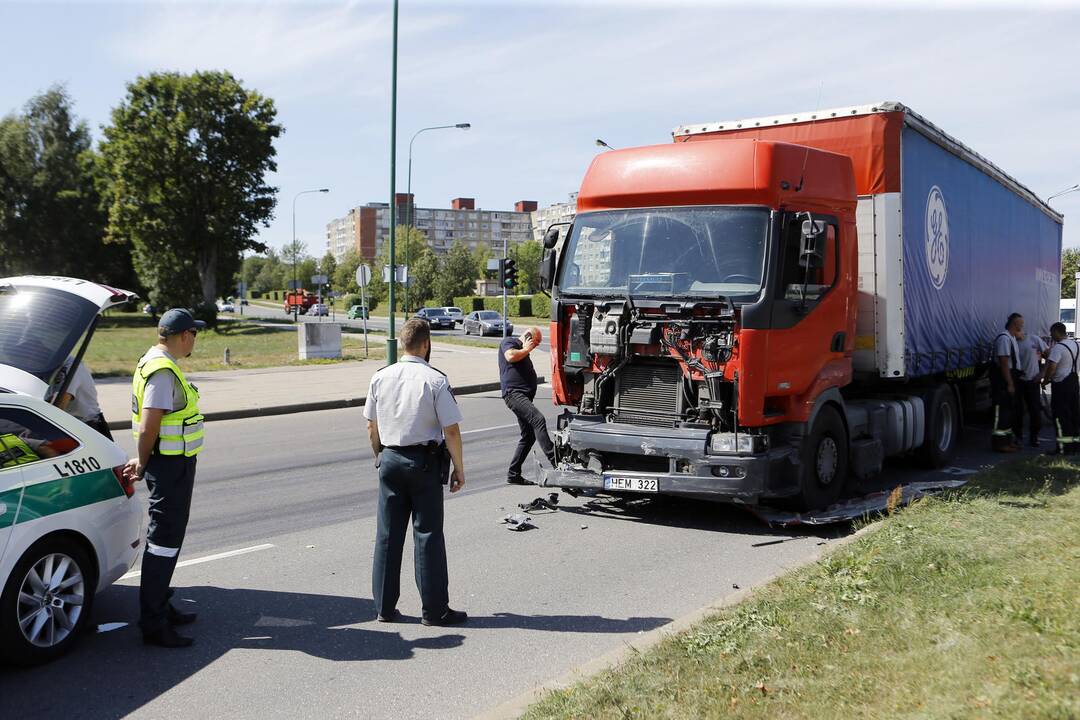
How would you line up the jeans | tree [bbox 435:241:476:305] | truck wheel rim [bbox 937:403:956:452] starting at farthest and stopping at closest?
tree [bbox 435:241:476:305], truck wheel rim [bbox 937:403:956:452], the jeans

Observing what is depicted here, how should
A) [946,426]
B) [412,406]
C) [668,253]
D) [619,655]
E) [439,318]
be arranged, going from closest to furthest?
[619,655], [412,406], [668,253], [946,426], [439,318]

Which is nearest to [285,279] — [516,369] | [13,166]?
[13,166]

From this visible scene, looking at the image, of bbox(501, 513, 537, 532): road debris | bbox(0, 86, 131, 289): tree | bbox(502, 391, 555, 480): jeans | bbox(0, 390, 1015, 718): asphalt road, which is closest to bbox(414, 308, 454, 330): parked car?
bbox(0, 86, 131, 289): tree

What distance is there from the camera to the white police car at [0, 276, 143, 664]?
4676 mm

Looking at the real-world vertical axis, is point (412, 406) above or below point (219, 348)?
above

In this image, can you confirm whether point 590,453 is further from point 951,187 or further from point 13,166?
point 13,166

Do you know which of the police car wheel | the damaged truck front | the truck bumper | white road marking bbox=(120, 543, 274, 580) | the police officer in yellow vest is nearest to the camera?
the police car wheel

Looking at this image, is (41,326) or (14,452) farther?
(41,326)

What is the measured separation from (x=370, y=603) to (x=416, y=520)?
0.87 meters

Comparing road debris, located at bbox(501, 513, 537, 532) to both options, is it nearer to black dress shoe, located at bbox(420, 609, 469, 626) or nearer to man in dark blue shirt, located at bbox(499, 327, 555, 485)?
man in dark blue shirt, located at bbox(499, 327, 555, 485)

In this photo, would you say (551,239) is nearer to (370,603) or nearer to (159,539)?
(370,603)

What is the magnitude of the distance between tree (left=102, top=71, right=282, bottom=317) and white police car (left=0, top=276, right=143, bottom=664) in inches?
2009

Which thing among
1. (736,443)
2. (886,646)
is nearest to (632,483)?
(736,443)

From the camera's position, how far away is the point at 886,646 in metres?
4.49
